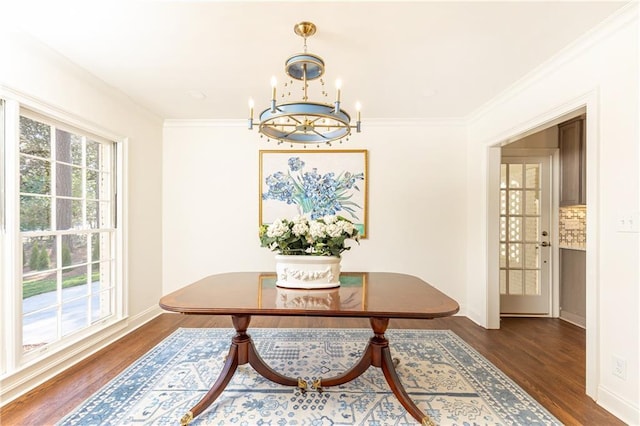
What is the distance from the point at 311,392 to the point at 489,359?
1.57 m

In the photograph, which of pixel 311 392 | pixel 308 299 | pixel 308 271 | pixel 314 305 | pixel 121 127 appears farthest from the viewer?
pixel 121 127

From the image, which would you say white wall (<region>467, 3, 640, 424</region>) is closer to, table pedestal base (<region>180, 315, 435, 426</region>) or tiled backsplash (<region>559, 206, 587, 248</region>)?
table pedestal base (<region>180, 315, 435, 426</region>)

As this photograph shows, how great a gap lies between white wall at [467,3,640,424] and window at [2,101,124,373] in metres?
3.82

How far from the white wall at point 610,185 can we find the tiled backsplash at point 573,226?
1.76 meters

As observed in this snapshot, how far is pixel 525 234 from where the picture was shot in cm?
355

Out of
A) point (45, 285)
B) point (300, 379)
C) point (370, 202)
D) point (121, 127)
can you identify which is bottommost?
point (300, 379)

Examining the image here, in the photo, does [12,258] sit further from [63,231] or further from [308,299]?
[308,299]

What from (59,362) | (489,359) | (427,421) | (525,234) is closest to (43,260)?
(59,362)

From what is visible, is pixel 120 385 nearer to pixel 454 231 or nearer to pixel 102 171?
pixel 102 171

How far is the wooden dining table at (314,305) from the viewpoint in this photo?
1.45 meters

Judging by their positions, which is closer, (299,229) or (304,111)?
(304,111)

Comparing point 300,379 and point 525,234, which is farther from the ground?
point 525,234

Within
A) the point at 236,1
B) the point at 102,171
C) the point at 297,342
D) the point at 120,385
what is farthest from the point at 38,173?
the point at 297,342

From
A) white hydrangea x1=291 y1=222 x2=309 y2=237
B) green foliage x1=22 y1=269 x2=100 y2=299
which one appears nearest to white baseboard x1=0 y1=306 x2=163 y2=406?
green foliage x1=22 y1=269 x2=100 y2=299
